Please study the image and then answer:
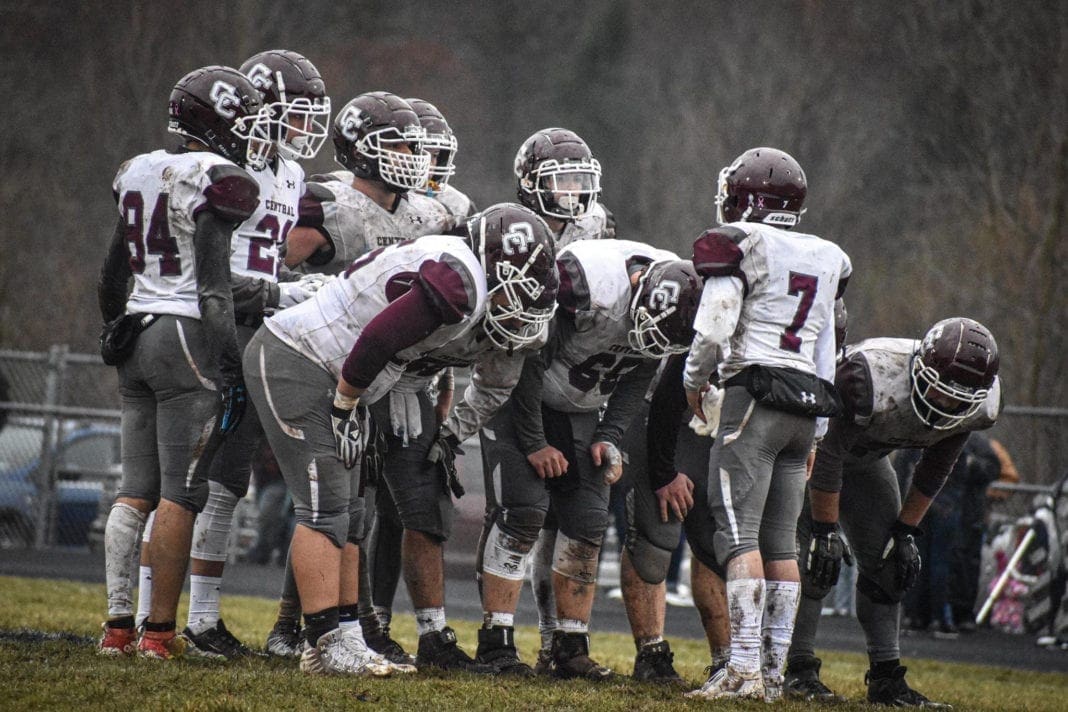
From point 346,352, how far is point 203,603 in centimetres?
144

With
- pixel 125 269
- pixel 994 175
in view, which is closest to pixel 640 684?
pixel 125 269

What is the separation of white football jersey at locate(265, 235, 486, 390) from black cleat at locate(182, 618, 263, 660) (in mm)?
1344

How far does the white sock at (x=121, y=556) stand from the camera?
533 centimetres

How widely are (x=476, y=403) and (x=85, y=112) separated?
1599 centimetres

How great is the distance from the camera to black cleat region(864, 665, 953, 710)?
233 inches

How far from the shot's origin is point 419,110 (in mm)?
6656

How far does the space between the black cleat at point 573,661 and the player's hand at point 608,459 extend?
0.71 m

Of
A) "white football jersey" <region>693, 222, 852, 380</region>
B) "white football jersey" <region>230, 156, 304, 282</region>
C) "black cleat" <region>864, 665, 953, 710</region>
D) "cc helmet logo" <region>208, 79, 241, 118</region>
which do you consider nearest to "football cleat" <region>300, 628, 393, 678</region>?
"white football jersey" <region>230, 156, 304, 282</region>

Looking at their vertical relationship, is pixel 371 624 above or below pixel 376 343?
below

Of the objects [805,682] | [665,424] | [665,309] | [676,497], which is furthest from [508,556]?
[805,682]

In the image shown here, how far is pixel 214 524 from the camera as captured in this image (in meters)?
5.84

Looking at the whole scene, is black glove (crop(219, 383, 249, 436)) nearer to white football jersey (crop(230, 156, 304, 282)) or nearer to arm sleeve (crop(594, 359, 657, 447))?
white football jersey (crop(230, 156, 304, 282))

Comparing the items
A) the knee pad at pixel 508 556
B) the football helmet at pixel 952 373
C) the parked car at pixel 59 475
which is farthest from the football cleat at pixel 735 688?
the parked car at pixel 59 475

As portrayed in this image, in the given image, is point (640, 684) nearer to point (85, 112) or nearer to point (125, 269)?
point (125, 269)
